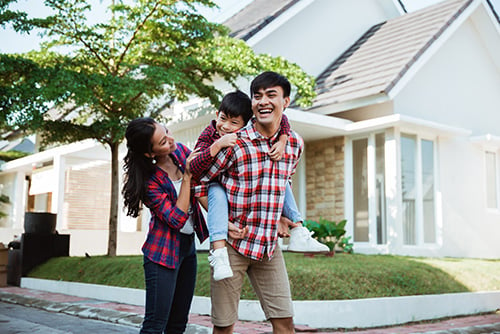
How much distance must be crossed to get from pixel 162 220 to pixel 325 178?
9.17 meters

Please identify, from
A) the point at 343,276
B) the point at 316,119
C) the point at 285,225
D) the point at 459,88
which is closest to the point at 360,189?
the point at 316,119

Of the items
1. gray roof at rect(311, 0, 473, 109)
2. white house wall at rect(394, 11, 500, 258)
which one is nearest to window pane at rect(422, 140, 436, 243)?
white house wall at rect(394, 11, 500, 258)

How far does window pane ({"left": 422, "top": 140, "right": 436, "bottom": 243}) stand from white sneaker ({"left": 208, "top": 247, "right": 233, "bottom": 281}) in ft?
31.4

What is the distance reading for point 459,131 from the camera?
11.7 m

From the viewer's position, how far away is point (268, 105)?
284 cm

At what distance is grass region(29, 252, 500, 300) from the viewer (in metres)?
6.10

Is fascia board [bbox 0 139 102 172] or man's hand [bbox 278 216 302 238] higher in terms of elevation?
fascia board [bbox 0 139 102 172]

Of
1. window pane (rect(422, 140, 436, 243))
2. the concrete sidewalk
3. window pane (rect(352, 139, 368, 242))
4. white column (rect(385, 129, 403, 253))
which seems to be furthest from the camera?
window pane (rect(422, 140, 436, 243))

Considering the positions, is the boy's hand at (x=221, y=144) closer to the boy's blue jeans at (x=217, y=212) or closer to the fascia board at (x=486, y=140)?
the boy's blue jeans at (x=217, y=212)

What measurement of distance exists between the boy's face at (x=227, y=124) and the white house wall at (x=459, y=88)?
29.5ft

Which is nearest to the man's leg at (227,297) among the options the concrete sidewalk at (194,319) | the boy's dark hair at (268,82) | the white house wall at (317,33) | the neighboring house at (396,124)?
the boy's dark hair at (268,82)

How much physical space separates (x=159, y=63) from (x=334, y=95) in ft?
13.2

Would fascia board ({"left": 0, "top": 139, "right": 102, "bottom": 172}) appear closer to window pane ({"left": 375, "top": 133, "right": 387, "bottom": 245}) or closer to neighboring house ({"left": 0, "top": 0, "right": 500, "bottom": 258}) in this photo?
neighboring house ({"left": 0, "top": 0, "right": 500, "bottom": 258})

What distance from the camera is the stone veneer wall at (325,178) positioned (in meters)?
11.6
